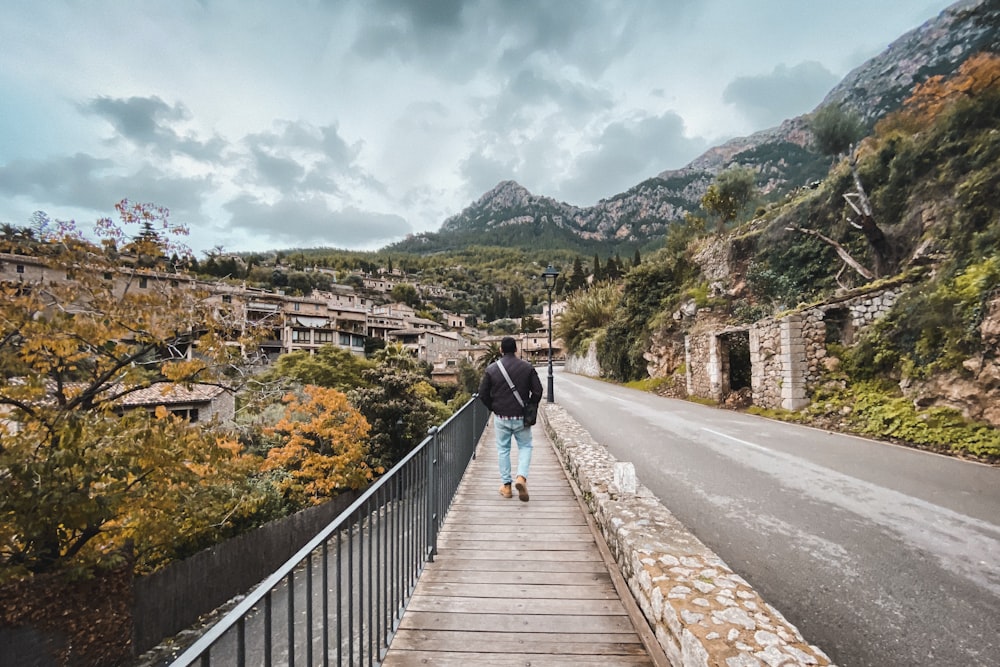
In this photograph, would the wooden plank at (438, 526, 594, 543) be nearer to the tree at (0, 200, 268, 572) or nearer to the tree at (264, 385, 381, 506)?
the tree at (0, 200, 268, 572)

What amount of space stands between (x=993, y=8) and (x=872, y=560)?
2166 cm

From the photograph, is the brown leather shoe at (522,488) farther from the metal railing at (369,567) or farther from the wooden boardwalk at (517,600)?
the metal railing at (369,567)

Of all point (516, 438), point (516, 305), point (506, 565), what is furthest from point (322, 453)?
point (516, 305)

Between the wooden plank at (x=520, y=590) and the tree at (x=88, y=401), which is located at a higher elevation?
the tree at (x=88, y=401)

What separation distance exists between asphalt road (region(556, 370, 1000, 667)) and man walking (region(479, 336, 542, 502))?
197cm

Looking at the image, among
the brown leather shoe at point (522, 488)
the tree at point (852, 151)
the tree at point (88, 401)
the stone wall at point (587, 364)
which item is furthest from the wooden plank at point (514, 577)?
the stone wall at point (587, 364)

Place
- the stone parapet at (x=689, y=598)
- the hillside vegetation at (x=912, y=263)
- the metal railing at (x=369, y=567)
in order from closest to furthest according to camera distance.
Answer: the metal railing at (x=369, y=567) < the stone parapet at (x=689, y=598) < the hillside vegetation at (x=912, y=263)

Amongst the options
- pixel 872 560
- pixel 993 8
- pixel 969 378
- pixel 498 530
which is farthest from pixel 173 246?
pixel 993 8

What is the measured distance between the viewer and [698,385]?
55.8 ft

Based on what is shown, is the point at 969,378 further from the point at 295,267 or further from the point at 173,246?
the point at 295,267

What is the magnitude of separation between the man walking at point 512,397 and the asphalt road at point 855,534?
1973 millimetres

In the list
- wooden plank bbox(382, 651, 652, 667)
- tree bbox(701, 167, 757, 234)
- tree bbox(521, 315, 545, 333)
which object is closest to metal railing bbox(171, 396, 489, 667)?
wooden plank bbox(382, 651, 652, 667)

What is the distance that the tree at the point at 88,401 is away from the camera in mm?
5371

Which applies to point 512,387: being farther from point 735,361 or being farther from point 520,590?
point 735,361
